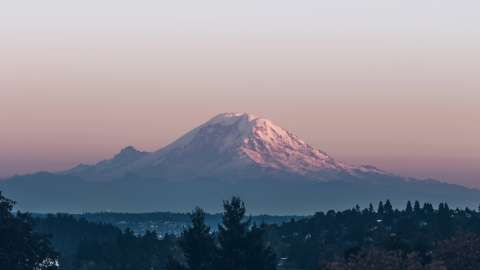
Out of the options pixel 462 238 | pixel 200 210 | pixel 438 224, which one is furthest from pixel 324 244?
pixel 462 238

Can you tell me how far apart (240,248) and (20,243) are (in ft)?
70.2

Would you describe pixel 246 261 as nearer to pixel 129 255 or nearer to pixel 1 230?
pixel 1 230

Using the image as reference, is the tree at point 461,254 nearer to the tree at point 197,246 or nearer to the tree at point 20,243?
the tree at point 197,246

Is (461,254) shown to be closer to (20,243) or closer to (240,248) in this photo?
(240,248)

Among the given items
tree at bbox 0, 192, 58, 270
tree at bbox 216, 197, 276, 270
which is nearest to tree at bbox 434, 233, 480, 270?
tree at bbox 216, 197, 276, 270

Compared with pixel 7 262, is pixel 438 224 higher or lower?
higher

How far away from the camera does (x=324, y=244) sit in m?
194

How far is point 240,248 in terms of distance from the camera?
118 metres

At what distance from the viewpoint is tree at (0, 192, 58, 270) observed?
334 ft

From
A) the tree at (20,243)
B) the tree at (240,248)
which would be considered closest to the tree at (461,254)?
the tree at (240,248)

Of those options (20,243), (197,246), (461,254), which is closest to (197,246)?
(197,246)

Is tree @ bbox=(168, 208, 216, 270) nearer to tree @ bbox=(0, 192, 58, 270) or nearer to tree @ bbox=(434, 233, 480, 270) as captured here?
tree @ bbox=(0, 192, 58, 270)

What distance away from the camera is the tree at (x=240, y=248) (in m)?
116

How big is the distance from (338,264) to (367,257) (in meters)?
1.90
